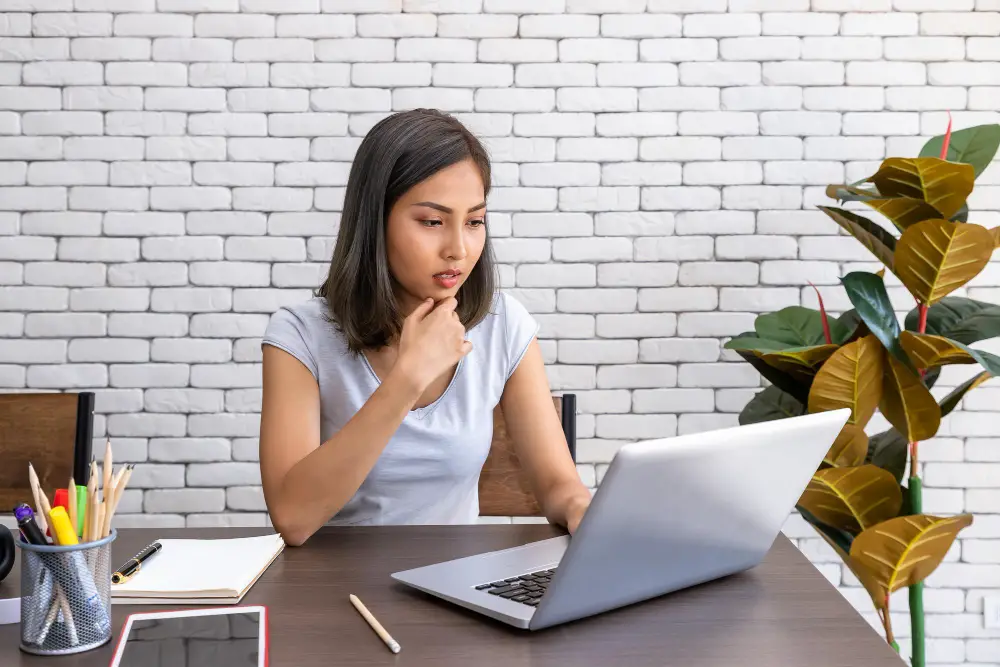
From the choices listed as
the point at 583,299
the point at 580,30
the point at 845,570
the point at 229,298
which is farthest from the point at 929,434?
the point at 229,298

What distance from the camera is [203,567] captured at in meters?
0.98

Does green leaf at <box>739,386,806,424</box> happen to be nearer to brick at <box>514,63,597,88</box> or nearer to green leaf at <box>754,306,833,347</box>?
green leaf at <box>754,306,833,347</box>

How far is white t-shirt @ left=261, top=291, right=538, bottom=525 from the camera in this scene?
1.46m

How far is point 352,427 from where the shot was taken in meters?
1.18

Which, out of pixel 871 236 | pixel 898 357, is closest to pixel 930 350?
pixel 898 357

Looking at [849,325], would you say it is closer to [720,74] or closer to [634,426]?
[634,426]

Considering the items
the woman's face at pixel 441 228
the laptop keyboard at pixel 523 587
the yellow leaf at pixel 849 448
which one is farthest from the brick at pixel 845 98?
the laptop keyboard at pixel 523 587

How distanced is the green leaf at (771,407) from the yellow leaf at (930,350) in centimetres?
29

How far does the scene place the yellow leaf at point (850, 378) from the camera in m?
1.86

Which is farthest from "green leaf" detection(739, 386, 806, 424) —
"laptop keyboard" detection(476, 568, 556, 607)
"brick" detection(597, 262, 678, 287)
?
"laptop keyboard" detection(476, 568, 556, 607)

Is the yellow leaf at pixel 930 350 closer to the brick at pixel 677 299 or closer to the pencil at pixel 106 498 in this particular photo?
the brick at pixel 677 299

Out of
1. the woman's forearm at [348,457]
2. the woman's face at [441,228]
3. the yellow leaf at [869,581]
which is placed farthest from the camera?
the yellow leaf at [869,581]

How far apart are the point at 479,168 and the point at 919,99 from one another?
1.63 metres

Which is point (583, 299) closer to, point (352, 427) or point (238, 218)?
point (238, 218)
